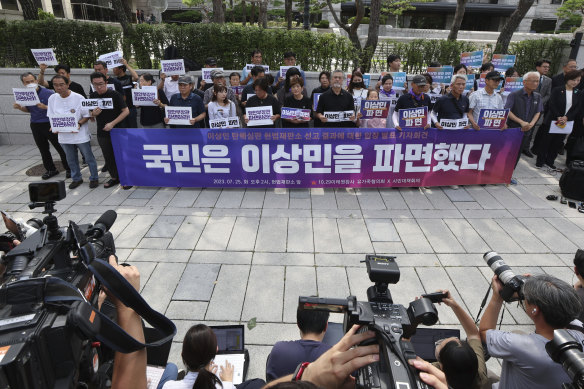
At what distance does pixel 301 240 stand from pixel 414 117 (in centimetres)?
330

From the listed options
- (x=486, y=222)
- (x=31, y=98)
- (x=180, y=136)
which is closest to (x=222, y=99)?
(x=180, y=136)

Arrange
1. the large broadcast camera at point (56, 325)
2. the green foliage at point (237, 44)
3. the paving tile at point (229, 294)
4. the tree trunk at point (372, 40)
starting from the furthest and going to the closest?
the tree trunk at point (372, 40), the green foliage at point (237, 44), the paving tile at point (229, 294), the large broadcast camera at point (56, 325)

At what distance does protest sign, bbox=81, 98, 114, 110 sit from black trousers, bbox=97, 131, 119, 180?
57 cm

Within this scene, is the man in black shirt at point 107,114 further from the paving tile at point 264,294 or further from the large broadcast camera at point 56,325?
the large broadcast camera at point 56,325

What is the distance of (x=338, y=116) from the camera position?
23.8ft

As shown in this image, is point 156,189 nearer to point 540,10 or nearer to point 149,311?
point 149,311

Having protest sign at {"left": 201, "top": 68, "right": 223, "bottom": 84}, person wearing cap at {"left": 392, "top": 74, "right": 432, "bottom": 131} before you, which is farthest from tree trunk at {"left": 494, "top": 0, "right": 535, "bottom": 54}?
protest sign at {"left": 201, "top": 68, "right": 223, "bottom": 84}

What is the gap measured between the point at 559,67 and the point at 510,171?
23.5ft

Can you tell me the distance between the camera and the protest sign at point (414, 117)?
6.86m

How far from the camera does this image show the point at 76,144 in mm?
7422

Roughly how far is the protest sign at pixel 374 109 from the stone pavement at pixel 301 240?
1552 millimetres

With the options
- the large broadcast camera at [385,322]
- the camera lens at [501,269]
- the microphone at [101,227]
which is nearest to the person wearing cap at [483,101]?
the camera lens at [501,269]

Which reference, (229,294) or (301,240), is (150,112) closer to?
(301,240)

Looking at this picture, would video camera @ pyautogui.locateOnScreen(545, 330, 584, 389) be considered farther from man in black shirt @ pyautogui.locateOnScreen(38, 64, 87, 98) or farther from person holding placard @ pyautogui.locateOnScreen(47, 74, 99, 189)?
man in black shirt @ pyautogui.locateOnScreen(38, 64, 87, 98)
